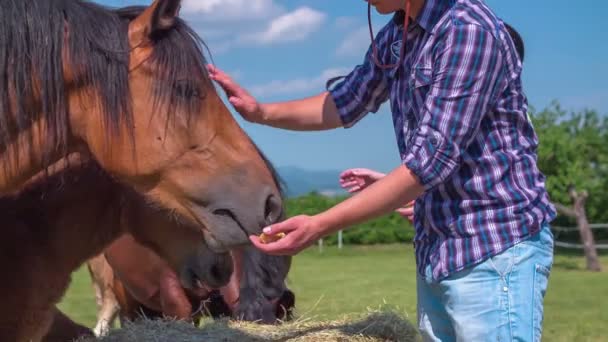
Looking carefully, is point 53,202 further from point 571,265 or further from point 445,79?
point 571,265

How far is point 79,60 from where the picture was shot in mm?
2557

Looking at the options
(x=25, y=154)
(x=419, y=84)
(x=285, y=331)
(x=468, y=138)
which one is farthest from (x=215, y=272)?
(x=468, y=138)

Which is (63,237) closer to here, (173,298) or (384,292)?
(173,298)

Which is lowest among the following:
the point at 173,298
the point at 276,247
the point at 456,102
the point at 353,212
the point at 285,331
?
the point at 173,298

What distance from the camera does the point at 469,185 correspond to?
2.32m

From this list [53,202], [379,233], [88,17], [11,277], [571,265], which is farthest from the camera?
[379,233]

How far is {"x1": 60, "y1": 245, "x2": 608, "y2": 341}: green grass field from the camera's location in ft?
35.6

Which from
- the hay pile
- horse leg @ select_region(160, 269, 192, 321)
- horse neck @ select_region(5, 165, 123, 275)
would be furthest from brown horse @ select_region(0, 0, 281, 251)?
horse leg @ select_region(160, 269, 192, 321)

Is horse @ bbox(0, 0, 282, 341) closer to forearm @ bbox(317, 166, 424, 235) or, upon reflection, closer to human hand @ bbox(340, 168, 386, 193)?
forearm @ bbox(317, 166, 424, 235)

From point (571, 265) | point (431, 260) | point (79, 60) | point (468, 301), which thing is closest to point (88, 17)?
point (79, 60)

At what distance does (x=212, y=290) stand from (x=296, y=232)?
9.90 ft

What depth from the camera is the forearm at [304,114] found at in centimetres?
308

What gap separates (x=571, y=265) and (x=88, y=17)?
81.2ft

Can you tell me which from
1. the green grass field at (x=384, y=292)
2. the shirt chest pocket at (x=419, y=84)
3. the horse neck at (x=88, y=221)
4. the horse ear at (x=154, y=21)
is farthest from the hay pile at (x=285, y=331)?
the horse ear at (x=154, y=21)
